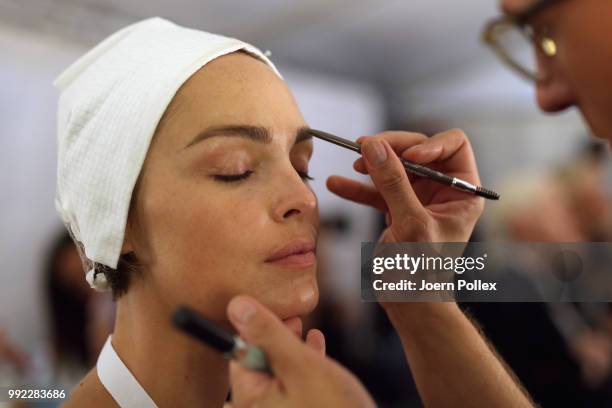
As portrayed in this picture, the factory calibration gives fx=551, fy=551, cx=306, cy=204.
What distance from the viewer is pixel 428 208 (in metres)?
0.95

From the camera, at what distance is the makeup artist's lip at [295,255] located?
2.57 ft

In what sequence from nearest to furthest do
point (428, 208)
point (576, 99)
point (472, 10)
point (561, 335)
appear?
point (576, 99) → point (428, 208) → point (561, 335) → point (472, 10)

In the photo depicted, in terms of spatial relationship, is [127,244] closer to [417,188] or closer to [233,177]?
[233,177]

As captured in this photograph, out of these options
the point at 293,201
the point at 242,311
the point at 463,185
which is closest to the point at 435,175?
the point at 463,185

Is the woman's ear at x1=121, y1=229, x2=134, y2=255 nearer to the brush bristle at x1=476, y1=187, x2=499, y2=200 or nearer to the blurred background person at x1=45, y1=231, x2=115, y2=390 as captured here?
the blurred background person at x1=45, y1=231, x2=115, y2=390

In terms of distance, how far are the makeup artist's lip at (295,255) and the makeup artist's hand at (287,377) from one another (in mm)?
164

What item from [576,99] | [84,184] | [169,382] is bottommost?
[169,382]

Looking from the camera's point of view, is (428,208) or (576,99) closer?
(576,99)

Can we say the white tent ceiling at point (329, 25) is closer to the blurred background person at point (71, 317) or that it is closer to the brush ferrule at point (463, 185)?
the blurred background person at point (71, 317)

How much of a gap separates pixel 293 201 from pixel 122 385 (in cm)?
38

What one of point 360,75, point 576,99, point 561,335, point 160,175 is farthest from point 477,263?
point 360,75

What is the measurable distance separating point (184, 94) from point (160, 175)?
0.13 metres

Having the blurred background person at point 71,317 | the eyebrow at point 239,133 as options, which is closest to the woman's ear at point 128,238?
the eyebrow at point 239,133

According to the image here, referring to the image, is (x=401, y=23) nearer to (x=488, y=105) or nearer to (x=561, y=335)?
(x=488, y=105)
